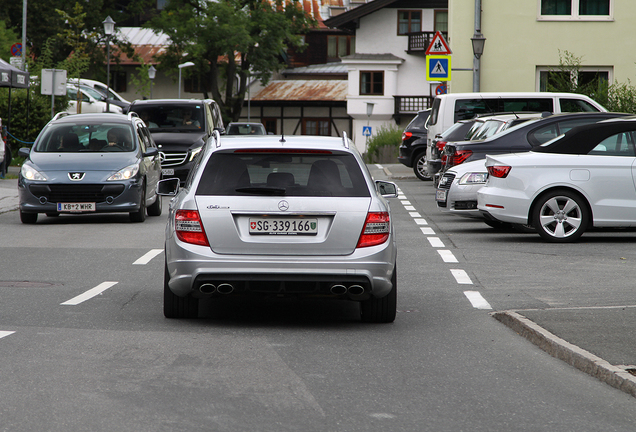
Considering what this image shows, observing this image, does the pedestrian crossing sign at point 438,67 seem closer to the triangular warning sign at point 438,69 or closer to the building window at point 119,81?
the triangular warning sign at point 438,69

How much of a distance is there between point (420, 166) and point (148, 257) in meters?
18.6

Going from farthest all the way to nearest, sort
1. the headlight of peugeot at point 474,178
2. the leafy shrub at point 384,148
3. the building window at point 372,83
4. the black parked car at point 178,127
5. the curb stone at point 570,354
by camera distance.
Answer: the building window at point 372,83 → the leafy shrub at point 384,148 → the black parked car at point 178,127 → the headlight of peugeot at point 474,178 → the curb stone at point 570,354

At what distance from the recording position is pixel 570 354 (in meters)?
6.41

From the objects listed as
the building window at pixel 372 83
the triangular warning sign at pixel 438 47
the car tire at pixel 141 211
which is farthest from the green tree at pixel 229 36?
the car tire at pixel 141 211

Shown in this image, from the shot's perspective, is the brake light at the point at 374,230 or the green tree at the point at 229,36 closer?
the brake light at the point at 374,230

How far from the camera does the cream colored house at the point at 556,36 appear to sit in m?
34.5

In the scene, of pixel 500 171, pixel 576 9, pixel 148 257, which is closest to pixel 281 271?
pixel 148 257

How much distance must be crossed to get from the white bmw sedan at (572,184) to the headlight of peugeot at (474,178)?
4.72 ft

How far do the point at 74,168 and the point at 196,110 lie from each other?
33.2ft

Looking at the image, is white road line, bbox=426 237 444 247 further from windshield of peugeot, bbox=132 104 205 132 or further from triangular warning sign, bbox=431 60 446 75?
triangular warning sign, bbox=431 60 446 75

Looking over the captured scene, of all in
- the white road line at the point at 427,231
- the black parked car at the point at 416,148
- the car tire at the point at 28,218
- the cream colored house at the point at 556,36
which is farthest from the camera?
the cream colored house at the point at 556,36

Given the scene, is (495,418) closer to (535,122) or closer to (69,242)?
(69,242)

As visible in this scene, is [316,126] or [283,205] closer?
[283,205]

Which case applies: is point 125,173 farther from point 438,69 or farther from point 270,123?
point 270,123
